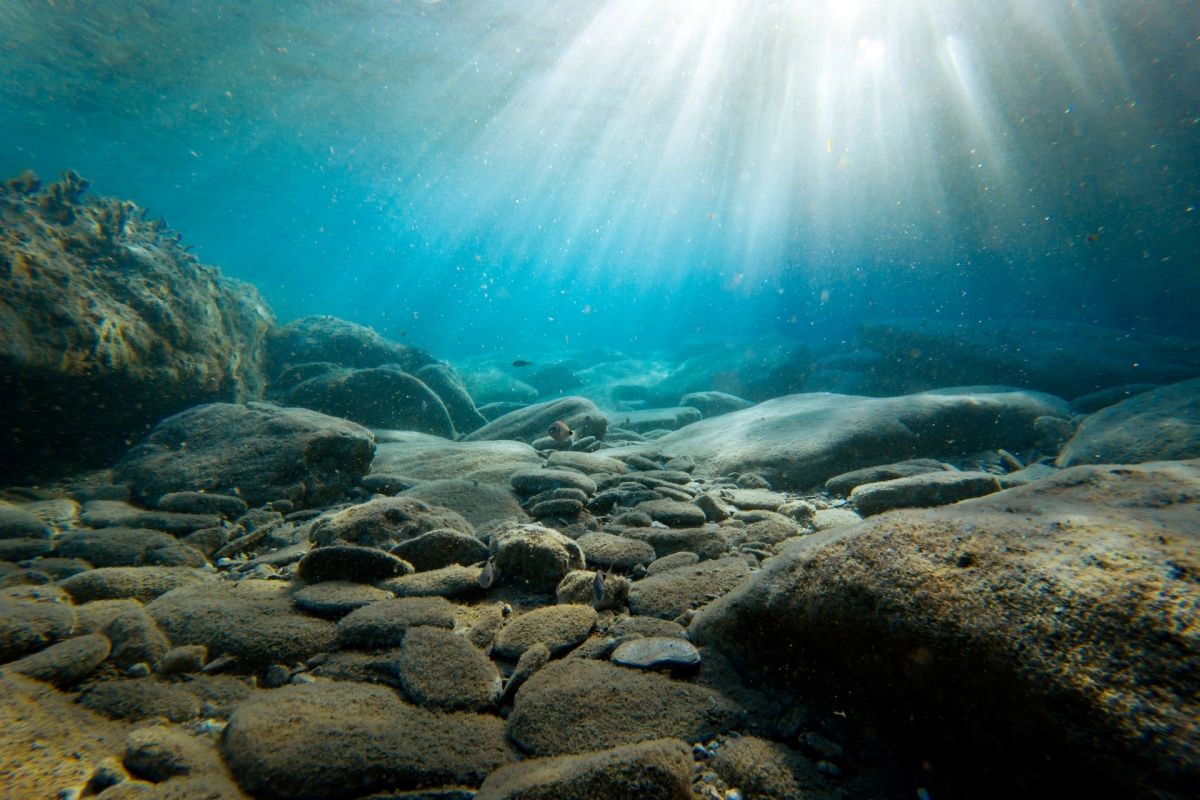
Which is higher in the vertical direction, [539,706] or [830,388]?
[830,388]

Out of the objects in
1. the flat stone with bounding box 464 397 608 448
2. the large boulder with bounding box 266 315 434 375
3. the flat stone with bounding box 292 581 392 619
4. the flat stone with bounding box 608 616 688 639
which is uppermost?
the large boulder with bounding box 266 315 434 375

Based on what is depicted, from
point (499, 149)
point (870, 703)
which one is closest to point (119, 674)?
point (870, 703)

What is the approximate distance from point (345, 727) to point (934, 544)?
7.60 ft

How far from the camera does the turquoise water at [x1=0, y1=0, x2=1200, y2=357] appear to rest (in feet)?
52.1

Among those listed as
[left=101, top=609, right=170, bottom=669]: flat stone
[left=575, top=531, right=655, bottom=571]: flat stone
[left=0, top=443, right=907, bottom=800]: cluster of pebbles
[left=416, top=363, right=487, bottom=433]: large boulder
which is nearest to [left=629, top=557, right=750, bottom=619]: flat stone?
[left=0, top=443, right=907, bottom=800]: cluster of pebbles

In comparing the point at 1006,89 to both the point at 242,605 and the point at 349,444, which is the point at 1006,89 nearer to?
the point at 349,444

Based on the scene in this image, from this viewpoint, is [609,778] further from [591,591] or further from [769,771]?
[591,591]

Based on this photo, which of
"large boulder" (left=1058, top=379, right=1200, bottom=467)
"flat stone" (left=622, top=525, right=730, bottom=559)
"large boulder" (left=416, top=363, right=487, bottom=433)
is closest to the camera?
"flat stone" (left=622, top=525, right=730, bottom=559)

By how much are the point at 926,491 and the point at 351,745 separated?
440cm

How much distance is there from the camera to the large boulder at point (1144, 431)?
5352mm

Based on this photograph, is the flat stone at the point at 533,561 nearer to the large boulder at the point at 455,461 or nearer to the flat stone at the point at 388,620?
the flat stone at the point at 388,620

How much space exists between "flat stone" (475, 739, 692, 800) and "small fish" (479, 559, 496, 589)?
A: 146 centimetres

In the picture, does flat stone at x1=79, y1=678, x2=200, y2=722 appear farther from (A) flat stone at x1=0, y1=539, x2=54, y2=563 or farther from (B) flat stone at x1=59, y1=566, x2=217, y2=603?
(A) flat stone at x1=0, y1=539, x2=54, y2=563

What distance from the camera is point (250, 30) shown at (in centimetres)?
1900
